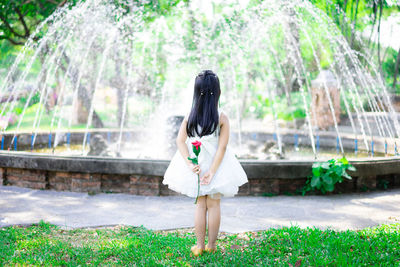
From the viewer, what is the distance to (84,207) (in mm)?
4840

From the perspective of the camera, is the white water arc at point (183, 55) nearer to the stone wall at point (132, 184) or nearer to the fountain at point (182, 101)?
the fountain at point (182, 101)

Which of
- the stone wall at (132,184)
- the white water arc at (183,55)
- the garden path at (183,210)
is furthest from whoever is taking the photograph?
the white water arc at (183,55)

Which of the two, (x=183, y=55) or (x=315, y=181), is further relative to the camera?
(x=183, y=55)

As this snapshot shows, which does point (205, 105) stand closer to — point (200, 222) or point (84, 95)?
point (200, 222)

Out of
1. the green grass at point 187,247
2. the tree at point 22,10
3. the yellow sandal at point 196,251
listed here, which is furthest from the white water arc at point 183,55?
the yellow sandal at point 196,251

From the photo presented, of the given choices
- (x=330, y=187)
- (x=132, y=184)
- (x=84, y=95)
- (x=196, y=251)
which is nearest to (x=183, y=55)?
(x=84, y=95)

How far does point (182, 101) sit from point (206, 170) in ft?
34.9

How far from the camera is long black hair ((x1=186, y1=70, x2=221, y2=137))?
11.0 ft

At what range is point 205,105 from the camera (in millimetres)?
3352

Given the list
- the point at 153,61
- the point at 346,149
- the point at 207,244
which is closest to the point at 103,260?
the point at 207,244

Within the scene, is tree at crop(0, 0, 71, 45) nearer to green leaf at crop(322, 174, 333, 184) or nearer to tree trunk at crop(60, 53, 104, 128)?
tree trunk at crop(60, 53, 104, 128)

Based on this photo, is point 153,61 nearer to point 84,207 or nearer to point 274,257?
point 84,207

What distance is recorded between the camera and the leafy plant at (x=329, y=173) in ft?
17.4

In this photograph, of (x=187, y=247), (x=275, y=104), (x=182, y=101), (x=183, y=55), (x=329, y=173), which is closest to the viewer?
(x=187, y=247)
